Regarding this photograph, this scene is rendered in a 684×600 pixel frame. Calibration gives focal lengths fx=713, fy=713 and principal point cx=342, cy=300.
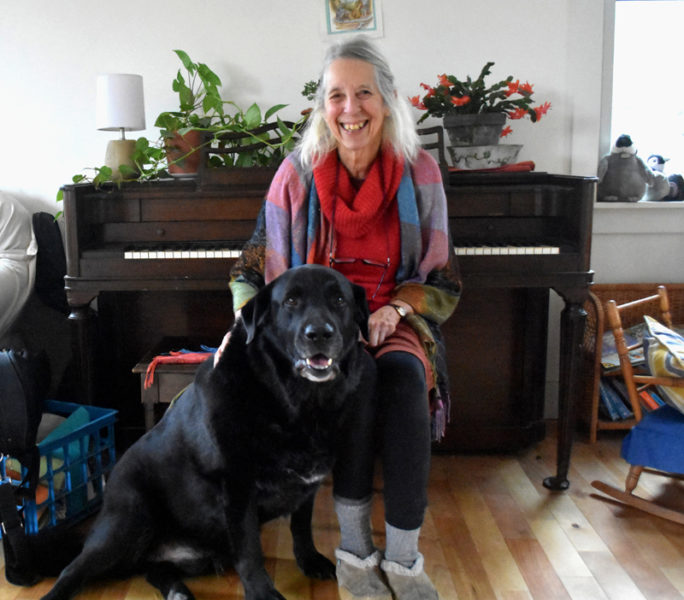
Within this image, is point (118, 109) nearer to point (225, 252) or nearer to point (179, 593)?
point (225, 252)

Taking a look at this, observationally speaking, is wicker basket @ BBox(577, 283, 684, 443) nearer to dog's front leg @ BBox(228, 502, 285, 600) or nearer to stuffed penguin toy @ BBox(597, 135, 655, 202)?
stuffed penguin toy @ BBox(597, 135, 655, 202)

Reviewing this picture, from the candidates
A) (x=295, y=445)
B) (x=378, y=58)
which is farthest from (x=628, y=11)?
(x=295, y=445)

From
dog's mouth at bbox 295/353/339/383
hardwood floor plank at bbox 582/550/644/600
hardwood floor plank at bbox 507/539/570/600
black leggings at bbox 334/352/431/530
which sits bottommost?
hardwood floor plank at bbox 507/539/570/600

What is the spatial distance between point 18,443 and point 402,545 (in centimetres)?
96

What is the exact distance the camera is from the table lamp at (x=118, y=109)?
2.44 meters

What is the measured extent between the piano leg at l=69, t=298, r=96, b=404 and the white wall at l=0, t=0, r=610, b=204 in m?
0.81

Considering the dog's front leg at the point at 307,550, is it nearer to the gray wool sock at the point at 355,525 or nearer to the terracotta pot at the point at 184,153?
the gray wool sock at the point at 355,525

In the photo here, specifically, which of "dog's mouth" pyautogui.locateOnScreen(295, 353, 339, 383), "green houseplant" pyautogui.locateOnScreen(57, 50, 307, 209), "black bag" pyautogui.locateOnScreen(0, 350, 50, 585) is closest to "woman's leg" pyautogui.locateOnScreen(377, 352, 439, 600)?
"dog's mouth" pyautogui.locateOnScreen(295, 353, 339, 383)

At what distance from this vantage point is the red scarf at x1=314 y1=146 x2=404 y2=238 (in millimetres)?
1815

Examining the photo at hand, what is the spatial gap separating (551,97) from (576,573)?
1.75 m

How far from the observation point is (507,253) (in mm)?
2182

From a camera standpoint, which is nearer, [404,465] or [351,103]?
[404,465]

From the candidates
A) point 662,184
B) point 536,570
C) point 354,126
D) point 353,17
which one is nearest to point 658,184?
point 662,184

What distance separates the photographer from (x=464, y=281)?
2.21 m
